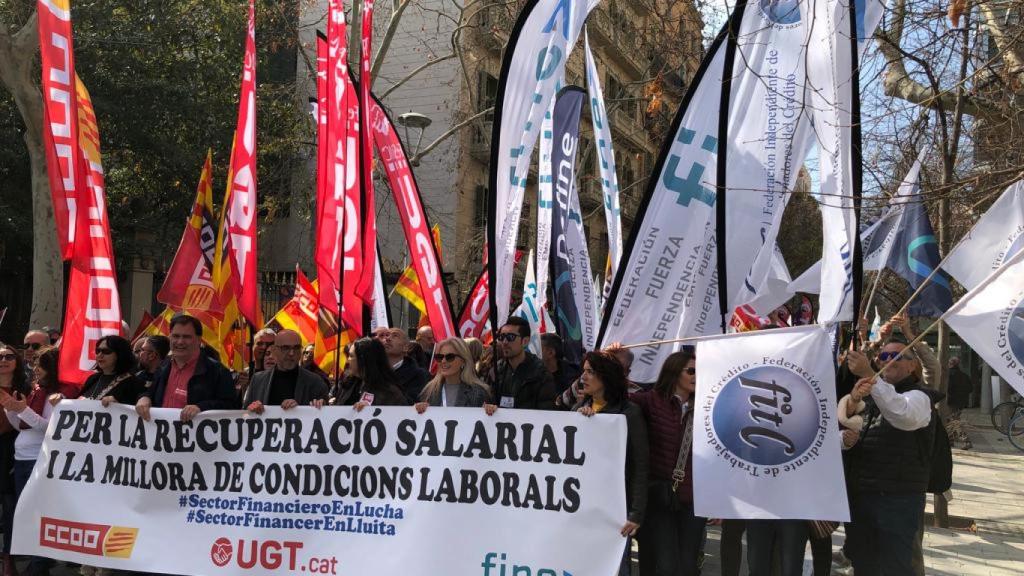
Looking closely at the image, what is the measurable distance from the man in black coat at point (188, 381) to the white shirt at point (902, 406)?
12.8ft

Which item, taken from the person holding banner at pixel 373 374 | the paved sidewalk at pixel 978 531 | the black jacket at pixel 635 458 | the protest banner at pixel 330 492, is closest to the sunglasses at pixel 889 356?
the black jacket at pixel 635 458

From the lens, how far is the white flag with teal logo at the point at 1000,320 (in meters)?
4.45

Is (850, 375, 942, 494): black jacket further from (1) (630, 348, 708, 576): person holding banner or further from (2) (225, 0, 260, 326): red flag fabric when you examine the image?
(2) (225, 0, 260, 326): red flag fabric

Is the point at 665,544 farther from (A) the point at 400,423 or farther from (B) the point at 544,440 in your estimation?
(A) the point at 400,423

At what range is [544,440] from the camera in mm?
4973

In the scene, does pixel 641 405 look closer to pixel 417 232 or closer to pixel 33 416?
pixel 417 232

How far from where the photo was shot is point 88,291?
6438 mm

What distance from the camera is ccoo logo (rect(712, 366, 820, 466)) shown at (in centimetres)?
464

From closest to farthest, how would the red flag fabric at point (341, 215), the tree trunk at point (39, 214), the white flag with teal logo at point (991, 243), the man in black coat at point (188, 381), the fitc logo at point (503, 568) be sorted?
the fitc logo at point (503, 568) → the white flag with teal logo at point (991, 243) → the man in black coat at point (188, 381) → the red flag fabric at point (341, 215) → the tree trunk at point (39, 214)

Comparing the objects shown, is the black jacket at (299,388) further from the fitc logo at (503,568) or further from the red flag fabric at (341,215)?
the fitc logo at (503,568)

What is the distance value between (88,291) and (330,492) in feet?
8.46

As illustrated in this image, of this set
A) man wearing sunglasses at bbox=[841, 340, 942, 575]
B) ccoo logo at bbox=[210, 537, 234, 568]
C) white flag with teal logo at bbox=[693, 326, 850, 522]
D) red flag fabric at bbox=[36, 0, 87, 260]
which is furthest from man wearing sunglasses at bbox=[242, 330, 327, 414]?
man wearing sunglasses at bbox=[841, 340, 942, 575]

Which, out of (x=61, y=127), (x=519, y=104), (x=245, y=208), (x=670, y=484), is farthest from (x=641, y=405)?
(x=61, y=127)

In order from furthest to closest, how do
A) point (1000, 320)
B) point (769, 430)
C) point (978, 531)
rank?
point (978, 531)
point (769, 430)
point (1000, 320)
